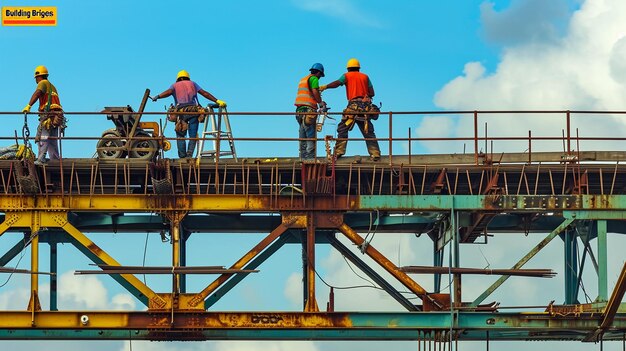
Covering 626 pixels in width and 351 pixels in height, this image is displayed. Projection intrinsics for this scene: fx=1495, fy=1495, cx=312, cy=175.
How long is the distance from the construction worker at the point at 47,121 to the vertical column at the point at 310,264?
5530 millimetres

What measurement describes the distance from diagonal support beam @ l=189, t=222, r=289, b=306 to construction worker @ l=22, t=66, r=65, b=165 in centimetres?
428

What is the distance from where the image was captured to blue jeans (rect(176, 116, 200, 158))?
32031 millimetres

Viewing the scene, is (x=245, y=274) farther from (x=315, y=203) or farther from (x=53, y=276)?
(x=53, y=276)

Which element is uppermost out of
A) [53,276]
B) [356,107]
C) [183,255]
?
[356,107]

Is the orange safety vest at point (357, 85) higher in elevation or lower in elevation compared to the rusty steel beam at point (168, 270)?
higher

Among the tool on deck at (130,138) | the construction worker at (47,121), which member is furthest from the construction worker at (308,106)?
the construction worker at (47,121)

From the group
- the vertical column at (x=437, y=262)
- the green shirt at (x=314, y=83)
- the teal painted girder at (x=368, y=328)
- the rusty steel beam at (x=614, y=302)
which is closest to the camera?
the rusty steel beam at (x=614, y=302)

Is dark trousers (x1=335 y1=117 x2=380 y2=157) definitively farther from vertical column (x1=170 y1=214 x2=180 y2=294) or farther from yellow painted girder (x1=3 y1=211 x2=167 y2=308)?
yellow painted girder (x1=3 y1=211 x2=167 y2=308)

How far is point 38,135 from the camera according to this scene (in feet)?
103

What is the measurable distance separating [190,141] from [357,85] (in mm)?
3826

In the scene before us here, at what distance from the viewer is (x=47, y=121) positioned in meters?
31.5

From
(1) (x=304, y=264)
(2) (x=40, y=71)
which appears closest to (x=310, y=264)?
(1) (x=304, y=264)

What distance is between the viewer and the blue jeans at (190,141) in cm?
3203

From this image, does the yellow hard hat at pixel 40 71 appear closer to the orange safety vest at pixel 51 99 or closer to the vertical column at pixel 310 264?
the orange safety vest at pixel 51 99
